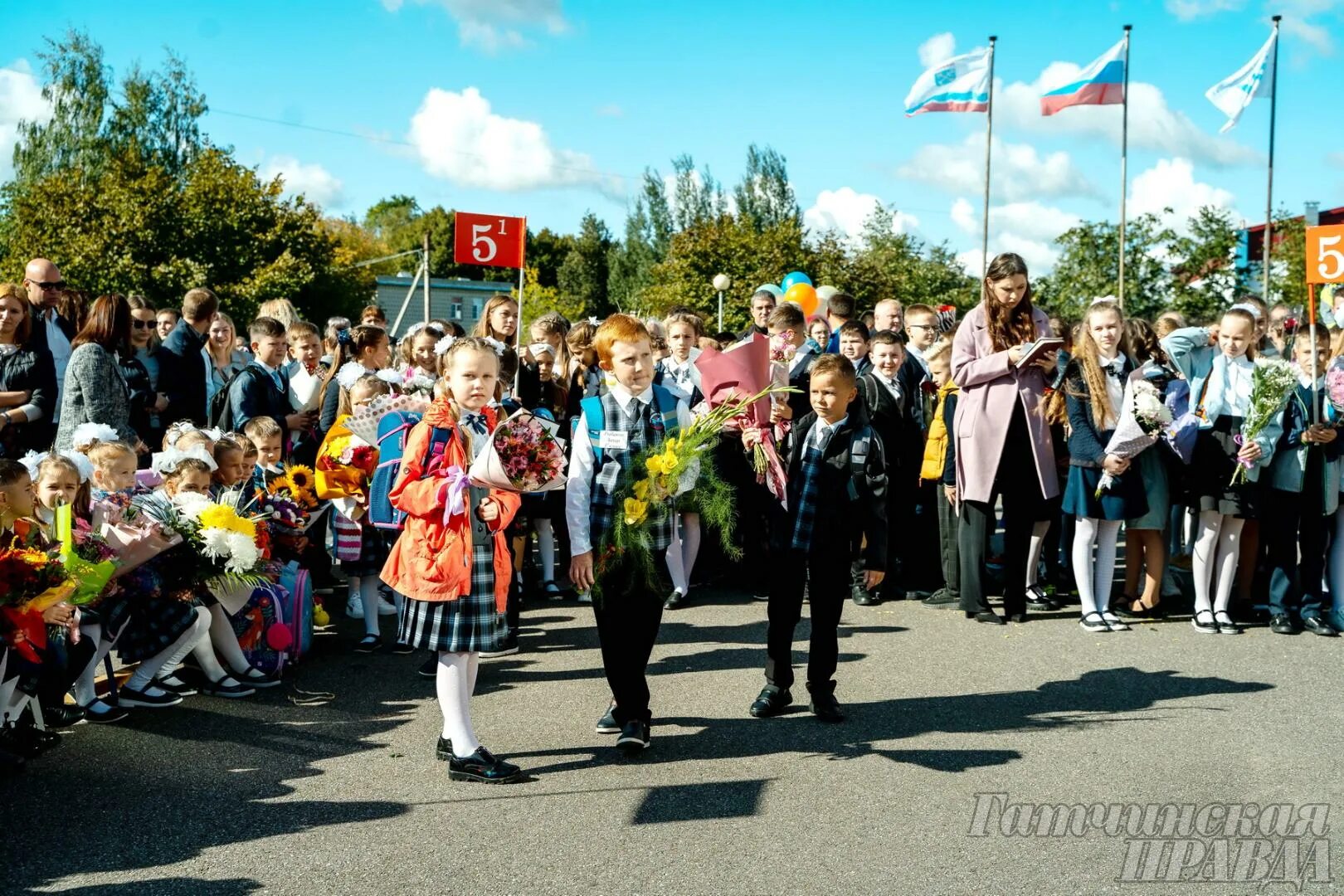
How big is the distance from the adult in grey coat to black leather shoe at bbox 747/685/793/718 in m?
4.19

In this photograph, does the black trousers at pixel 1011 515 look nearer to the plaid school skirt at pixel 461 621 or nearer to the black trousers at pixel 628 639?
the black trousers at pixel 628 639

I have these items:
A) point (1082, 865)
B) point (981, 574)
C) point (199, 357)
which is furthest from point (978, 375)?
point (199, 357)

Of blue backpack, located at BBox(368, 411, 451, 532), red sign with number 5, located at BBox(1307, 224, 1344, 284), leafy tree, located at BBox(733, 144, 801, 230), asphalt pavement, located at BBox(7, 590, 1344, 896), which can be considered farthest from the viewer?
leafy tree, located at BBox(733, 144, 801, 230)

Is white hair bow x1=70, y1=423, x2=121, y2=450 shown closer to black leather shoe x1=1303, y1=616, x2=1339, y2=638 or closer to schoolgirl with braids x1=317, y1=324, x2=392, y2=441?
schoolgirl with braids x1=317, y1=324, x2=392, y2=441

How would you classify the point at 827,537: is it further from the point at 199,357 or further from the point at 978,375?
the point at 199,357

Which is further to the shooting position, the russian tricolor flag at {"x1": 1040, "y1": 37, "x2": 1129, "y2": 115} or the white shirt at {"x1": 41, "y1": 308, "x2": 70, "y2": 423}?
the russian tricolor flag at {"x1": 1040, "y1": 37, "x2": 1129, "y2": 115}

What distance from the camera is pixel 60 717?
214 inches

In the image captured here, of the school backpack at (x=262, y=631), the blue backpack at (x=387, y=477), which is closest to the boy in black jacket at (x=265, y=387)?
the school backpack at (x=262, y=631)

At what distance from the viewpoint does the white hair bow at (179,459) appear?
20.7 ft

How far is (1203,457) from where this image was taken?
8023 millimetres

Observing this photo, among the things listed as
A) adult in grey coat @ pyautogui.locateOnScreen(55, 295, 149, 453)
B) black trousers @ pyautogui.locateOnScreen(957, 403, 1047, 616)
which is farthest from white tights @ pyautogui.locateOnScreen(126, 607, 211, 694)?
black trousers @ pyautogui.locateOnScreen(957, 403, 1047, 616)

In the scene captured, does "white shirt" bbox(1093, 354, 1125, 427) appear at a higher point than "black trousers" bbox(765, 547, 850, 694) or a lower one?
higher

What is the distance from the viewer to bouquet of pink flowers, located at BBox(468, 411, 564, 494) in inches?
179

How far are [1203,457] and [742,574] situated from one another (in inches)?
141
